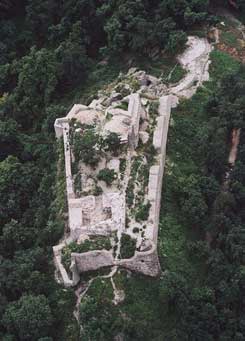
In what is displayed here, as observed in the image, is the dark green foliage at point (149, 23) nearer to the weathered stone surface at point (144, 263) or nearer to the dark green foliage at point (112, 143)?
the dark green foliage at point (112, 143)

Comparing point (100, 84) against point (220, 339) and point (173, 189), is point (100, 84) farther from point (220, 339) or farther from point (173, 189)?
point (220, 339)

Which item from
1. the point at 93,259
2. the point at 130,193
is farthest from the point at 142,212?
the point at 93,259

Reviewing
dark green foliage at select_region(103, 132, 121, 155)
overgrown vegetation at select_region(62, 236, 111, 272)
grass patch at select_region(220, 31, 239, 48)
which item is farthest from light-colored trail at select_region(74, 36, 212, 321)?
overgrown vegetation at select_region(62, 236, 111, 272)

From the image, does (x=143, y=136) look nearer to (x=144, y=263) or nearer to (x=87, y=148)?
(x=87, y=148)

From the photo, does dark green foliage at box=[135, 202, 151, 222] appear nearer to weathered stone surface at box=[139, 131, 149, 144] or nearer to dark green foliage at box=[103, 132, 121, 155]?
dark green foliage at box=[103, 132, 121, 155]

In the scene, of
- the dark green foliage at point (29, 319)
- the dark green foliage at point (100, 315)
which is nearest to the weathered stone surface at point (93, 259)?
the dark green foliage at point (100, 315)

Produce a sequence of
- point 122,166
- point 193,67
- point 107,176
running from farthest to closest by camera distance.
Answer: point 193,67 → point 122,166 → point 107,176
